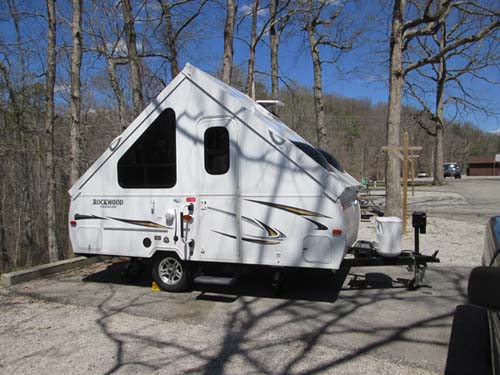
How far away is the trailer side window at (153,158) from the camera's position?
571cm

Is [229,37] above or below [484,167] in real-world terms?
above

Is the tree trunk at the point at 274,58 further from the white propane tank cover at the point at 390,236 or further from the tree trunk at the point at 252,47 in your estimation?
the white propane tank cover at the point at 390,236

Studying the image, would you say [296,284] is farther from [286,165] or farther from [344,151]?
[344,151]

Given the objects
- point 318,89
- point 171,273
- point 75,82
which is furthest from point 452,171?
point 171,273

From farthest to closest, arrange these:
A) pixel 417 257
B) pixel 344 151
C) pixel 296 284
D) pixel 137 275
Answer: pixel 344 151, pixel 137 275, pixel 296 284, pixel 417 257

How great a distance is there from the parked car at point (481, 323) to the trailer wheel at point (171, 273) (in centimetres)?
353

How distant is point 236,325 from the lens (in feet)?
15.5

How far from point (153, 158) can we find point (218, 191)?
1.14 meters

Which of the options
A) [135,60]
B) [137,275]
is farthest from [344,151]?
[137,275]

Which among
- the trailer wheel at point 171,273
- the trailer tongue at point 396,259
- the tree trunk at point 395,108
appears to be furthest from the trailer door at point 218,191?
the tree trunk at point 395,108

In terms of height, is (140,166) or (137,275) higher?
(140,166)

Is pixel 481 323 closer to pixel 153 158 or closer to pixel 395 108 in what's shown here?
pixel 153 158

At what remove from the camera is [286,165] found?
5.07 m

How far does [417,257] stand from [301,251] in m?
1.70
